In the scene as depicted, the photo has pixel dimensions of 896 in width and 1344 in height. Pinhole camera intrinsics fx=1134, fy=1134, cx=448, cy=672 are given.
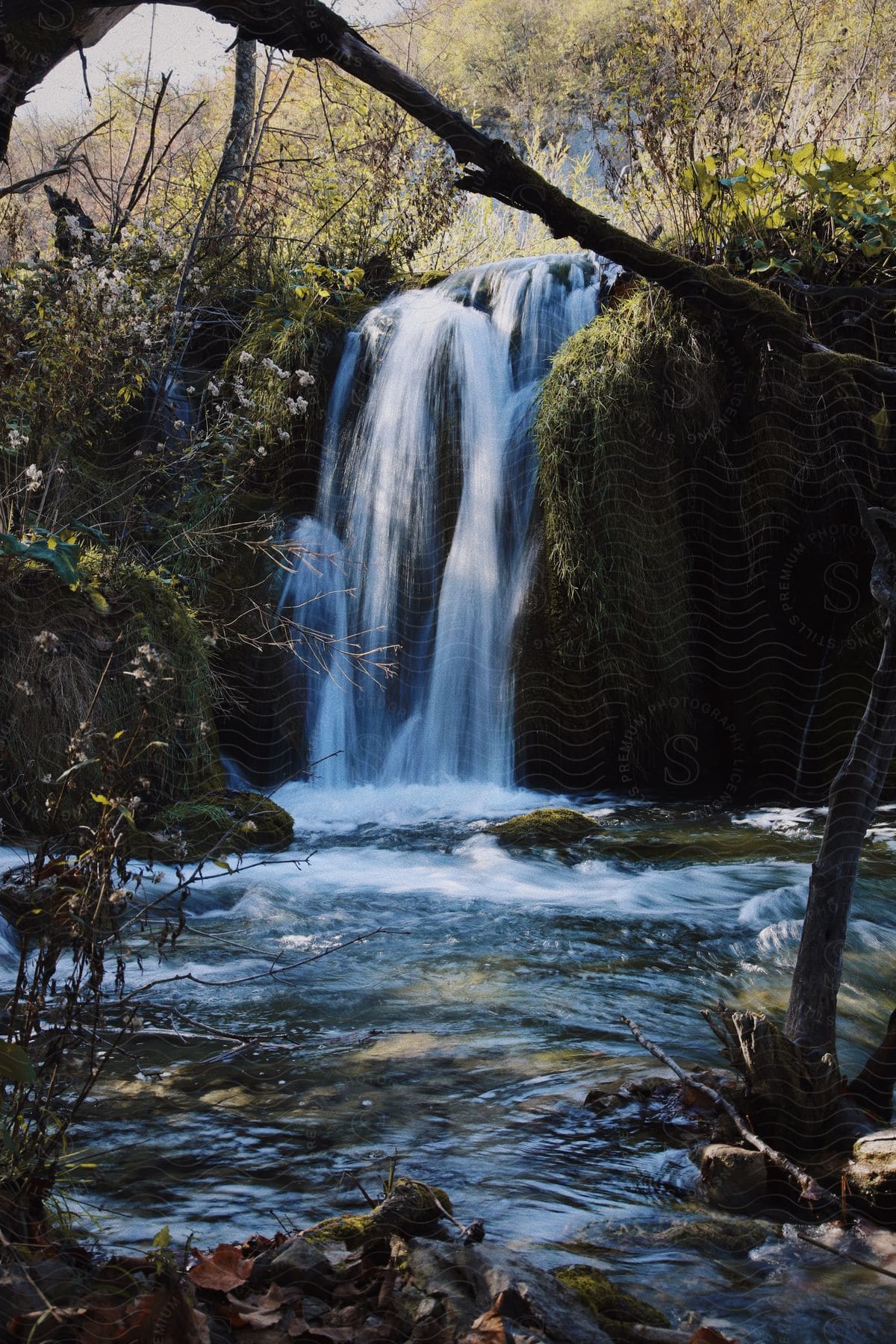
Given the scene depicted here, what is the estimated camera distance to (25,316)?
6.43 m

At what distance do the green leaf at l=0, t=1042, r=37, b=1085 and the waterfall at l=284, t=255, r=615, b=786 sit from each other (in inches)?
219

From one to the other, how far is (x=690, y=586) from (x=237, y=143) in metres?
5.89

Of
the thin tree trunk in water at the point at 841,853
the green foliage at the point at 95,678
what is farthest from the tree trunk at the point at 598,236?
the green foliage at the point at 95,678

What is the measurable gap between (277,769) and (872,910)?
4143 mm

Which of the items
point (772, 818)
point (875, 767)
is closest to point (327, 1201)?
point (875, 767)

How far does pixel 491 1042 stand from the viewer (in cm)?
329

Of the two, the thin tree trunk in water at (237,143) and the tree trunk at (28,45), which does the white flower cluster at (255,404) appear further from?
the tree trunk at (28,45)

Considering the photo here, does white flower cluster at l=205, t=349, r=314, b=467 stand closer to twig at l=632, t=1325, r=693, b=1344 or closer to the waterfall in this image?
the waterfall

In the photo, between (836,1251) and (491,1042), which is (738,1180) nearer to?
(836,1251)

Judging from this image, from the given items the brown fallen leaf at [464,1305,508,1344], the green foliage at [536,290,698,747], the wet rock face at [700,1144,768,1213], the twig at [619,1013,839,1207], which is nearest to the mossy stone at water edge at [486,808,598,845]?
the green foliage at [536,290,698,747]

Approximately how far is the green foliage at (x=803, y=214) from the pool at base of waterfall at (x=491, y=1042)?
3.53 m

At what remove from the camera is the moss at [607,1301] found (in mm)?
1846

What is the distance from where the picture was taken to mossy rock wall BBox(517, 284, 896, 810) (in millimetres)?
7055

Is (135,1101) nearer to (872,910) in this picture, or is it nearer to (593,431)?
(872,910)
